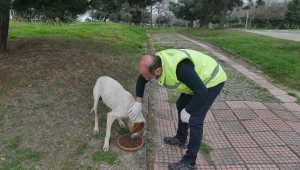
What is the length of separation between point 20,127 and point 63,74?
1790mm

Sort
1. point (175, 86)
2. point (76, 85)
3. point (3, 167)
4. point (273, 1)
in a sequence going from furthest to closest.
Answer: point (273, 1), point (76, 85), point (3, 167), point (175, 86)

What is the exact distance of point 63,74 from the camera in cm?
505

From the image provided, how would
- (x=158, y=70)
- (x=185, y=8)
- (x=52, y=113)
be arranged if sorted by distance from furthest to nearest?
(x=185, y=8)
(x=52, y=113)
(x=158, y=70)

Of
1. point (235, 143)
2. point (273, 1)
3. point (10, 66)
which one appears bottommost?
A: point (235, 143)

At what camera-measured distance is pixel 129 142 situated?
11.2 feet

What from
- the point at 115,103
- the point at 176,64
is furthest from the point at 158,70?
the point at 115,103

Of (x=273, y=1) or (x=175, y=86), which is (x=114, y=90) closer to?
(x=175, y=86)

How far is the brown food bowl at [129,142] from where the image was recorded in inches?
128

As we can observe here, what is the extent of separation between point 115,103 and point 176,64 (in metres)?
1.28

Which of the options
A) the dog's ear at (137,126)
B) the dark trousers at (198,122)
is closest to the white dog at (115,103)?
the dog's ear at (137,126)

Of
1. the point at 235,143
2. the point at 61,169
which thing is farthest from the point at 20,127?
the point at 235,143

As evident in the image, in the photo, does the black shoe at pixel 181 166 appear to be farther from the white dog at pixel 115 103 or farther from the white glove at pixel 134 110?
the white glove at pixel 134 110

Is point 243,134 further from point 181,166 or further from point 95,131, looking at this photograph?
point 95,131

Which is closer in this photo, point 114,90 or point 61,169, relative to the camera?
point 61,169
